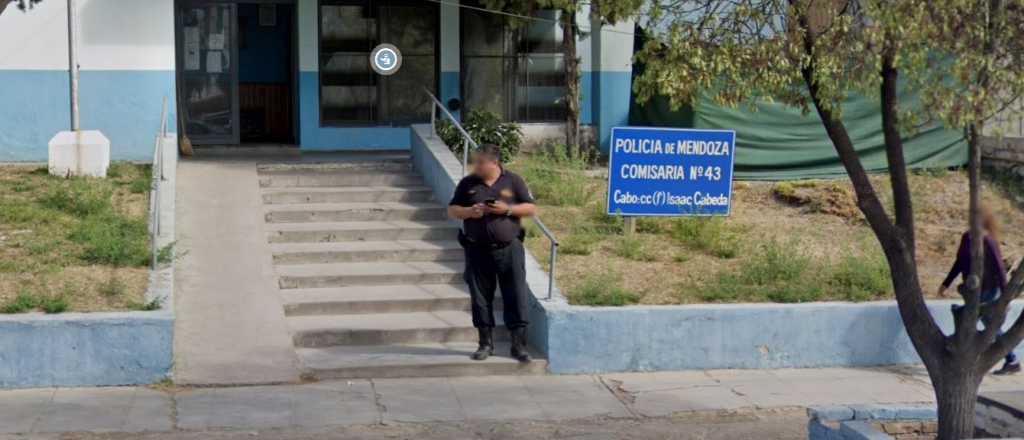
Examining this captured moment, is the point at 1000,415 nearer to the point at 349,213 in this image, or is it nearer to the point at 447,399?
the point at 447,399

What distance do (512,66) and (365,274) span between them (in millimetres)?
7124

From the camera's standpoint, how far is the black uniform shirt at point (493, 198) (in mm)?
10273

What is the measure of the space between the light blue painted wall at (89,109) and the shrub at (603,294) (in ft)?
23.4

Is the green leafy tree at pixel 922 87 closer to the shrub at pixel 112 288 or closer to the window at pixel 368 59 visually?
the shrub at pixel 112 288

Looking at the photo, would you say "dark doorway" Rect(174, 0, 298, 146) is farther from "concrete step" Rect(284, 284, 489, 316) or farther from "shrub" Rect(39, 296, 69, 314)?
"shrub" Rect(39, 296, 69, 314)

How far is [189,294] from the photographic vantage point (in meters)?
11.5

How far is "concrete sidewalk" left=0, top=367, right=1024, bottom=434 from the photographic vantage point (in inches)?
358

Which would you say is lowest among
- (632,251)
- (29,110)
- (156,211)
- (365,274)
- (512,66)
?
(365,274)

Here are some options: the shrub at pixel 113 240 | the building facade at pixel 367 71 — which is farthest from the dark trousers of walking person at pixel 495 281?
the building facade at pixel 367 71

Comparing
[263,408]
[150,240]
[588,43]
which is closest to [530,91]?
[588,43]

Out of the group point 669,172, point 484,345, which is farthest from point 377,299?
point 669,172

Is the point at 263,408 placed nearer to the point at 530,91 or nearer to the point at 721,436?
the point at 721,436

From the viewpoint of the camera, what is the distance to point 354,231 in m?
13.2

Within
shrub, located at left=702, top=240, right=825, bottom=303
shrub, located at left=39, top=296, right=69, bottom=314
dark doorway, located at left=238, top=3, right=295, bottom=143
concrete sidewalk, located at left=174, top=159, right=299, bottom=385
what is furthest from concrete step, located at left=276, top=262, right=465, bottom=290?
dark doorway, located at left=238, top=3, right=295, bottom=143
